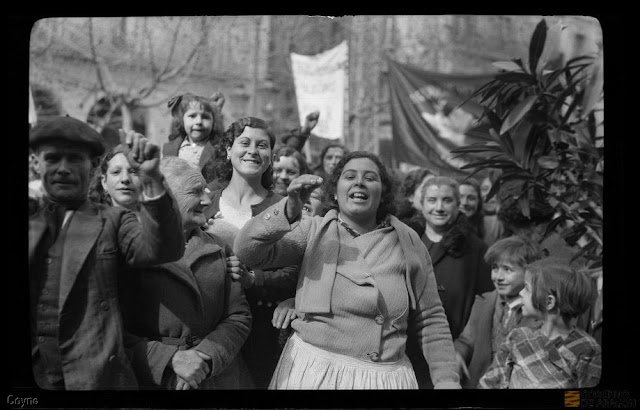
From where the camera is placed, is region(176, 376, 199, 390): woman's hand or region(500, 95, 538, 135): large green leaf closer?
region(176, 376, 199, 390): woman's hand

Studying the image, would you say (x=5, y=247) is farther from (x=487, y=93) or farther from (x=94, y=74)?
(x=487, y=93)

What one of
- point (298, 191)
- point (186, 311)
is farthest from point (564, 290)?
point (186, 311)

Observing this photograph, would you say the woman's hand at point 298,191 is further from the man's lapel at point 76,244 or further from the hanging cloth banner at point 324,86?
the hanging cloth banner at point 324,86

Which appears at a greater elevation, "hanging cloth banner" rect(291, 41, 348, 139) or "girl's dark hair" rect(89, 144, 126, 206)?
"hanging cloth banner" rect(291, 41, 348, 139)

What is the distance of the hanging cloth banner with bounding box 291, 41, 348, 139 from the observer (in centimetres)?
472

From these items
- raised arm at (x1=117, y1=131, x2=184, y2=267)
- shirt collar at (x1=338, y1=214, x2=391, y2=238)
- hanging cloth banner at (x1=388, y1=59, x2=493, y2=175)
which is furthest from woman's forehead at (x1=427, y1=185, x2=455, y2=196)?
raised arm at (x1=117, y1=131, x2=184, y2=267)

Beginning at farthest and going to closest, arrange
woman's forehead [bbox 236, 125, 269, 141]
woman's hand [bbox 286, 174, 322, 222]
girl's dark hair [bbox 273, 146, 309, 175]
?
girl's dark hair [bbox 273, 146, 309, 175] → woman's forehead [bbox 236, 125, 269, 141] → woman's hand [bbox 286, 174, 322, 222]

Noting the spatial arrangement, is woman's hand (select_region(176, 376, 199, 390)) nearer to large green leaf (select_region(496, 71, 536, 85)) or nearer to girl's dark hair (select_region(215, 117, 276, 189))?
girl's dark hair (select_region(215, 117, 276, 189))

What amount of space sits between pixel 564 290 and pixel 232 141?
1736 mm

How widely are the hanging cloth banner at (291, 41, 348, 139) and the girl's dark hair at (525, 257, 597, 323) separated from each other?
53.5 inches

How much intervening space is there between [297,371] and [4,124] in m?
1.73

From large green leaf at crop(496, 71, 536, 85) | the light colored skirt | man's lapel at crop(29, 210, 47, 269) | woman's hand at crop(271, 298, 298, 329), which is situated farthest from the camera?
large green leaf at crop(496, 71, 536, 85)

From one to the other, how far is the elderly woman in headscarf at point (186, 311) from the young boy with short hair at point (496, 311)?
3.65ft

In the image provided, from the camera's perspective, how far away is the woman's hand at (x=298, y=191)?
3.59m
